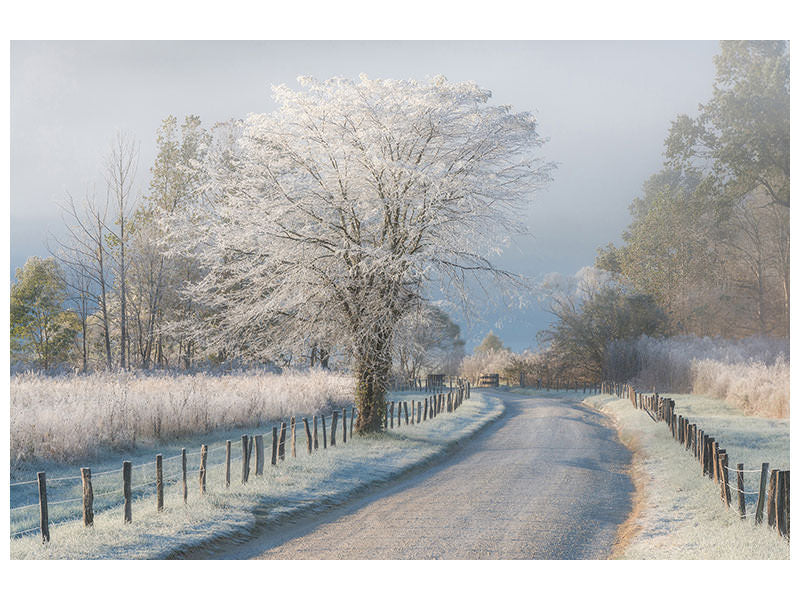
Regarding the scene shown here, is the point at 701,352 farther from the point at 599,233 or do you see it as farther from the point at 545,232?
the point at 545,232

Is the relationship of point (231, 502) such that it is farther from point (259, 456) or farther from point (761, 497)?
point (761, 497)

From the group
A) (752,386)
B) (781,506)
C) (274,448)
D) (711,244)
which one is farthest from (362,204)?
(711,244)

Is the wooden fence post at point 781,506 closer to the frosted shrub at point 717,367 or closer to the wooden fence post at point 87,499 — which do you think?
the wooden fence post at point 87,499

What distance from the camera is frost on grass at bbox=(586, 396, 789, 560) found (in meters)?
8.22

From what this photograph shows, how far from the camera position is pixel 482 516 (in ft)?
32.1

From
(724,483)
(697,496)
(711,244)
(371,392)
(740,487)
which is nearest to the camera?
(740,487)

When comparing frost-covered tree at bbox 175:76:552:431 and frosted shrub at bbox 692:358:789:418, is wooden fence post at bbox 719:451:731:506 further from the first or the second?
frosted shrub at bbox 692:358:789:418

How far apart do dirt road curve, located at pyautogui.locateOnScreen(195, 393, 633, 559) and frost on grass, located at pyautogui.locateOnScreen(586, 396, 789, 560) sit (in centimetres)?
49

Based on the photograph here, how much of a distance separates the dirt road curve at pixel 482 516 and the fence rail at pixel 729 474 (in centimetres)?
149

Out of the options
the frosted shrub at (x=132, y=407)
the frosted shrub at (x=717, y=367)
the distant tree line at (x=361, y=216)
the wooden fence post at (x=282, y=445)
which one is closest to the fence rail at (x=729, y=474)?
the frosted shrub at (x=717, y=367)

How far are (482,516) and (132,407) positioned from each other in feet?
32.8

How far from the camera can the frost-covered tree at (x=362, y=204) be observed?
1512 cm

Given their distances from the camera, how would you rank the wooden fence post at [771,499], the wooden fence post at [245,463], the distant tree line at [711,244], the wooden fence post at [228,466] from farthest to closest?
the distant tree line at [711,244] < the wooden fence post at [245,463] < the wooden fence post at [228,466] < the wooden fence post at [771,499]
